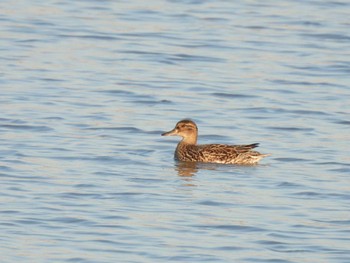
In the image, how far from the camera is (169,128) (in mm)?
17453

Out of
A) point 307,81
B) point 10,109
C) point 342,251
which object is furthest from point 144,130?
point 342,251

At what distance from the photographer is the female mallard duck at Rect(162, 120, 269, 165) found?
1554 cm

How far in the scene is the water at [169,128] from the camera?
11711 mm

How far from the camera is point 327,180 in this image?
14.5m

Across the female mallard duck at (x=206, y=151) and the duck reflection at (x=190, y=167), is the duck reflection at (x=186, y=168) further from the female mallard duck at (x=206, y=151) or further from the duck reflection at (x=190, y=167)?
the female mallard duck at (x=206, y=151)

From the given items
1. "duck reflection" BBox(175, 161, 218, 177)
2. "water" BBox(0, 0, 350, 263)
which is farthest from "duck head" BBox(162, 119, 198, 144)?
"duck reflection" BBox(175, 161, 218, 177)

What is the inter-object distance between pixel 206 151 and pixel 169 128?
1.67 metres

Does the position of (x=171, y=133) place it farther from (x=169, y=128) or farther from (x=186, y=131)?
(x=169, y=128)

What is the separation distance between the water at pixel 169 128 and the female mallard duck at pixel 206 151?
0.57 ft

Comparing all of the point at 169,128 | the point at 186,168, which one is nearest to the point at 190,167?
the point at 186,168

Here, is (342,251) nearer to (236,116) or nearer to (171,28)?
(236,116)

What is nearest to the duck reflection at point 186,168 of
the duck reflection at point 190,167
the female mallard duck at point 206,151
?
the duck reflection at point 190,167

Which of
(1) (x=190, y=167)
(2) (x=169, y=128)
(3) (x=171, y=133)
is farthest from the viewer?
(2) (x=169, y=128)

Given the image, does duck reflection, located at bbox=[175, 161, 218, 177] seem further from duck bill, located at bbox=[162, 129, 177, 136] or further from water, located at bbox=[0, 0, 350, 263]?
duck bill, located at bbox=[162, 129, 177, 136]
